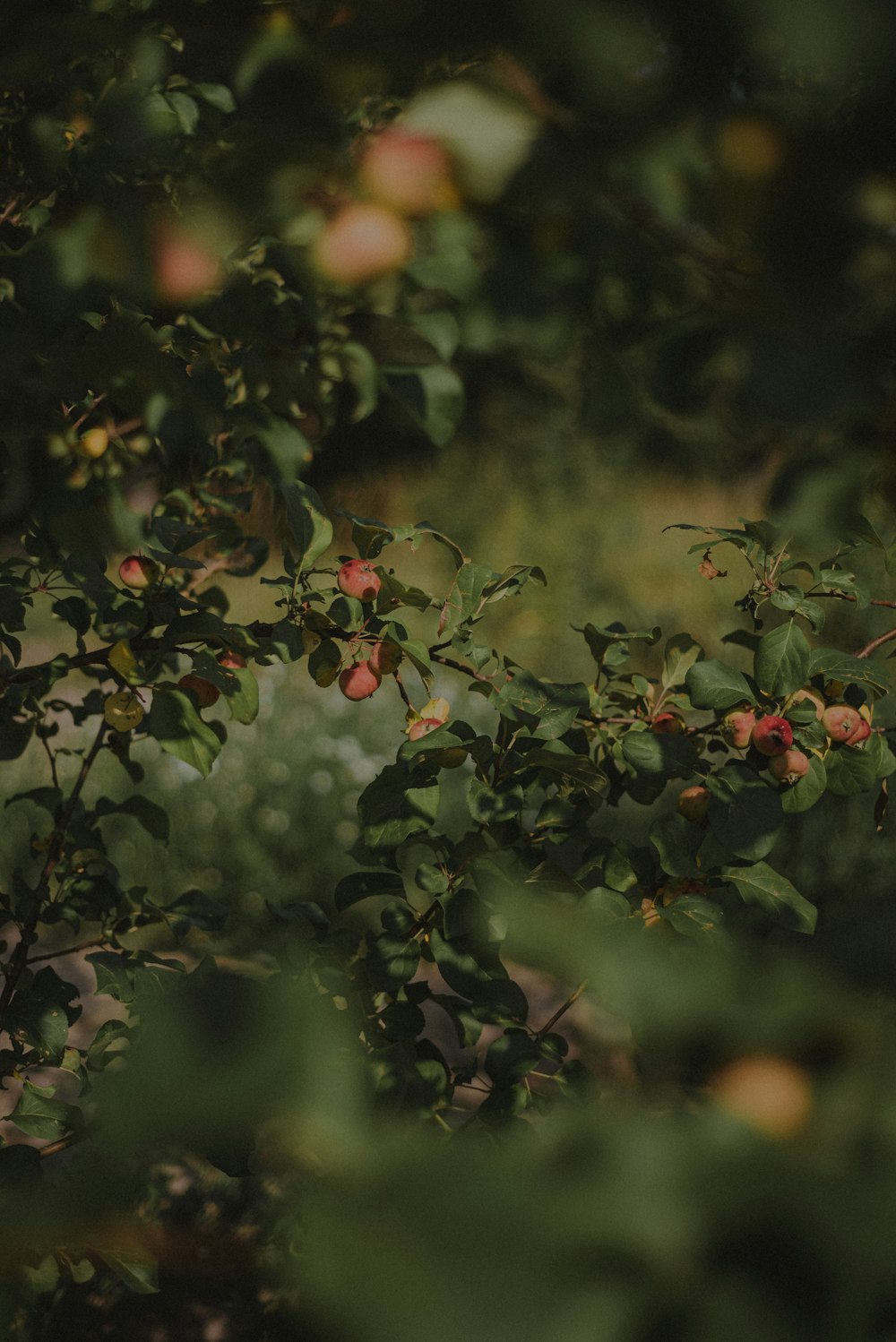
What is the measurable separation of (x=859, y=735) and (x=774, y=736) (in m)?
0.11

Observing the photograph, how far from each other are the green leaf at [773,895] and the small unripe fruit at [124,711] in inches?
24.3

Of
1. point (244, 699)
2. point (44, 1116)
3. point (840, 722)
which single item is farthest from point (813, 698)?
point (44, 1116)

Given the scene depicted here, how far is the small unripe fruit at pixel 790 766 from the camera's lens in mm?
983

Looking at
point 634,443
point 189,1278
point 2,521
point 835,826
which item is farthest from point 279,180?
point 634,443

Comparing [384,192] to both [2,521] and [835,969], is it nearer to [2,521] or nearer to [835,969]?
[835,969]

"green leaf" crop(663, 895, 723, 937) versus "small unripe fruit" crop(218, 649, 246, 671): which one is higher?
"small unripe fruit" crop(218, 649, 246, 671)

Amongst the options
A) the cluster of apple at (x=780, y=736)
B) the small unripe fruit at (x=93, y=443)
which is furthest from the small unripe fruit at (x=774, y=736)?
the small unripe fruit at (x=93, y=443)

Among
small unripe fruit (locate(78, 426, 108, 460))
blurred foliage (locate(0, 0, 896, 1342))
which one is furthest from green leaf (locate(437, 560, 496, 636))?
small unripe fruit (locate(78, 426, 108, 460))

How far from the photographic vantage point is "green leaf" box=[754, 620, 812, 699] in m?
0.95

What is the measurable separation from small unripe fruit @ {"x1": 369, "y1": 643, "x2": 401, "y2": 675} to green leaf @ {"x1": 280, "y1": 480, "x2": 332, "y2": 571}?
0.33ft

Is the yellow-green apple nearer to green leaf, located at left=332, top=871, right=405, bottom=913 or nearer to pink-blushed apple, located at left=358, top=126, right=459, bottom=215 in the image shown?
pink-blushed apple, located at left=358, top=126, right=459, bottom=215

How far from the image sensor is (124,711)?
114 cm

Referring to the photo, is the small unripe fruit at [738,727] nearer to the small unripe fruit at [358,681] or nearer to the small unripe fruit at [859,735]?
the small unripe fruit at [859,735]

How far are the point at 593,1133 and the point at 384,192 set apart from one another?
0.44m
